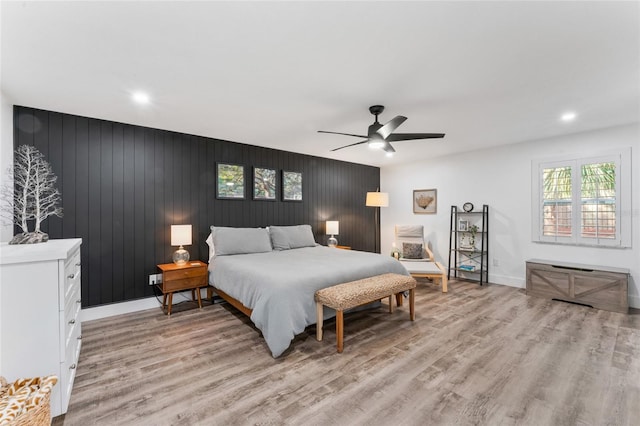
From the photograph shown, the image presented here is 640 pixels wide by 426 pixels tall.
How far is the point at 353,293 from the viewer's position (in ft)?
9.05

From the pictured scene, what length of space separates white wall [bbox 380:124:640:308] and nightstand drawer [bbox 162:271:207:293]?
4.21 metres

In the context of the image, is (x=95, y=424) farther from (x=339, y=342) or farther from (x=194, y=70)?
(x=194, y=70)

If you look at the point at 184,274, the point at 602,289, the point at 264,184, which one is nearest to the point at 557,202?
the point at 602,289

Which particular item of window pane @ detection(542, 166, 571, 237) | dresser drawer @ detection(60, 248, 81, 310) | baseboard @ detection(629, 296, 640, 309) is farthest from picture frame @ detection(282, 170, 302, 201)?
baseboard @ detection(629, 296, 640, 309)

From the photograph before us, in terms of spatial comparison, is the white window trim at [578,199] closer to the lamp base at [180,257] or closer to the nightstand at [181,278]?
the nightstand at [181,278]

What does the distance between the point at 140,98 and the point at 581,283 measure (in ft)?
19.4

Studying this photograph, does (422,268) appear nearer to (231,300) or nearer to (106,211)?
(231,300)

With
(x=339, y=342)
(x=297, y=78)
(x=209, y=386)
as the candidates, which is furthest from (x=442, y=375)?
(x=297, y=78)

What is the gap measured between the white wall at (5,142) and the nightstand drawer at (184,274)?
1.50 metres

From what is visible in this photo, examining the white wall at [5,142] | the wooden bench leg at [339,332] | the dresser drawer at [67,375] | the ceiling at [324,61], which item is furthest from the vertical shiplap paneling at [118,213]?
the wooden bench leg at [339,332]

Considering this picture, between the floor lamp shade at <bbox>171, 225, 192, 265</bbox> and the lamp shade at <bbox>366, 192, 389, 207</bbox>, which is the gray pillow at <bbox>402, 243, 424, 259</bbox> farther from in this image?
the floor lamp shade at <bbox>171, 225, 192, 265</bbox>

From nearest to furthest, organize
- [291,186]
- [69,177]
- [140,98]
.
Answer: [140,98]
[69,177]
[291,186]

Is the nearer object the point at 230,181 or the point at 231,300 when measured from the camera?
the point at 231,300

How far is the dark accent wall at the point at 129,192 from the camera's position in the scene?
10.7 ft
